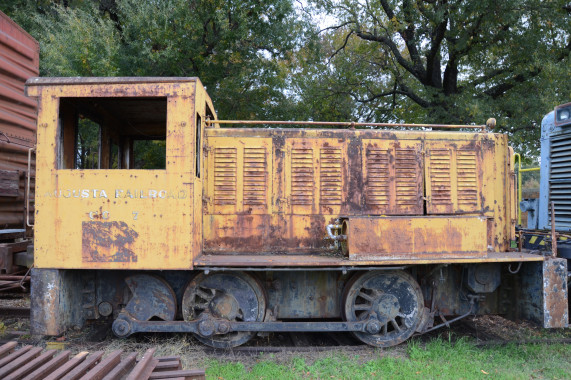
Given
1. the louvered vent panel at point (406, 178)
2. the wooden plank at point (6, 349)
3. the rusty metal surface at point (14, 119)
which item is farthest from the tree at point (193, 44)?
the wooden plank at point (6, 349)

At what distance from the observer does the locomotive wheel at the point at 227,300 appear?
207 inches

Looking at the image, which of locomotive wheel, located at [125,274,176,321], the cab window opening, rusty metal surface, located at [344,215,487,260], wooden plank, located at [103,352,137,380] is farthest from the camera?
the cab window opening

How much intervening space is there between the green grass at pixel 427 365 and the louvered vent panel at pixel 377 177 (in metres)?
2.02

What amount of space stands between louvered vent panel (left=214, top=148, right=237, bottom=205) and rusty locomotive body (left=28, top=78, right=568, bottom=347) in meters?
0.02

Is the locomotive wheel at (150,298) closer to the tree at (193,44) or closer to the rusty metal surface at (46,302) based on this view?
the rusty metal surface at (46,302)

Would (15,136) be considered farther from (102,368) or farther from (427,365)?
(427,365)

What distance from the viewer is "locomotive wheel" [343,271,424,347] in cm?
532

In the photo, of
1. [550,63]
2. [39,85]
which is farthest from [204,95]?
A: [550,63]

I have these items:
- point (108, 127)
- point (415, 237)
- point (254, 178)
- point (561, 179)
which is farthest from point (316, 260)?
point (561, 179)

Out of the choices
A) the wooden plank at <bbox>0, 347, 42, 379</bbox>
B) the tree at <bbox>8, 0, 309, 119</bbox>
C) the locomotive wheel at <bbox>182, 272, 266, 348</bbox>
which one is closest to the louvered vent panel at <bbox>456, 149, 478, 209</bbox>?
the locomotive wheel at <bbox>182, 272, 266, 348</bbox>

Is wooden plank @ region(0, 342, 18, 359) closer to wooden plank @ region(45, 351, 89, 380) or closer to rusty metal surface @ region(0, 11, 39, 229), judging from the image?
wooden plank @ region(45, 351, 89, 380)

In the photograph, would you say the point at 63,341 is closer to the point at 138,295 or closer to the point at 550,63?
the point at 138,295

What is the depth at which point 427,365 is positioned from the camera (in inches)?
187

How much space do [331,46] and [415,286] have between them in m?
16.8
